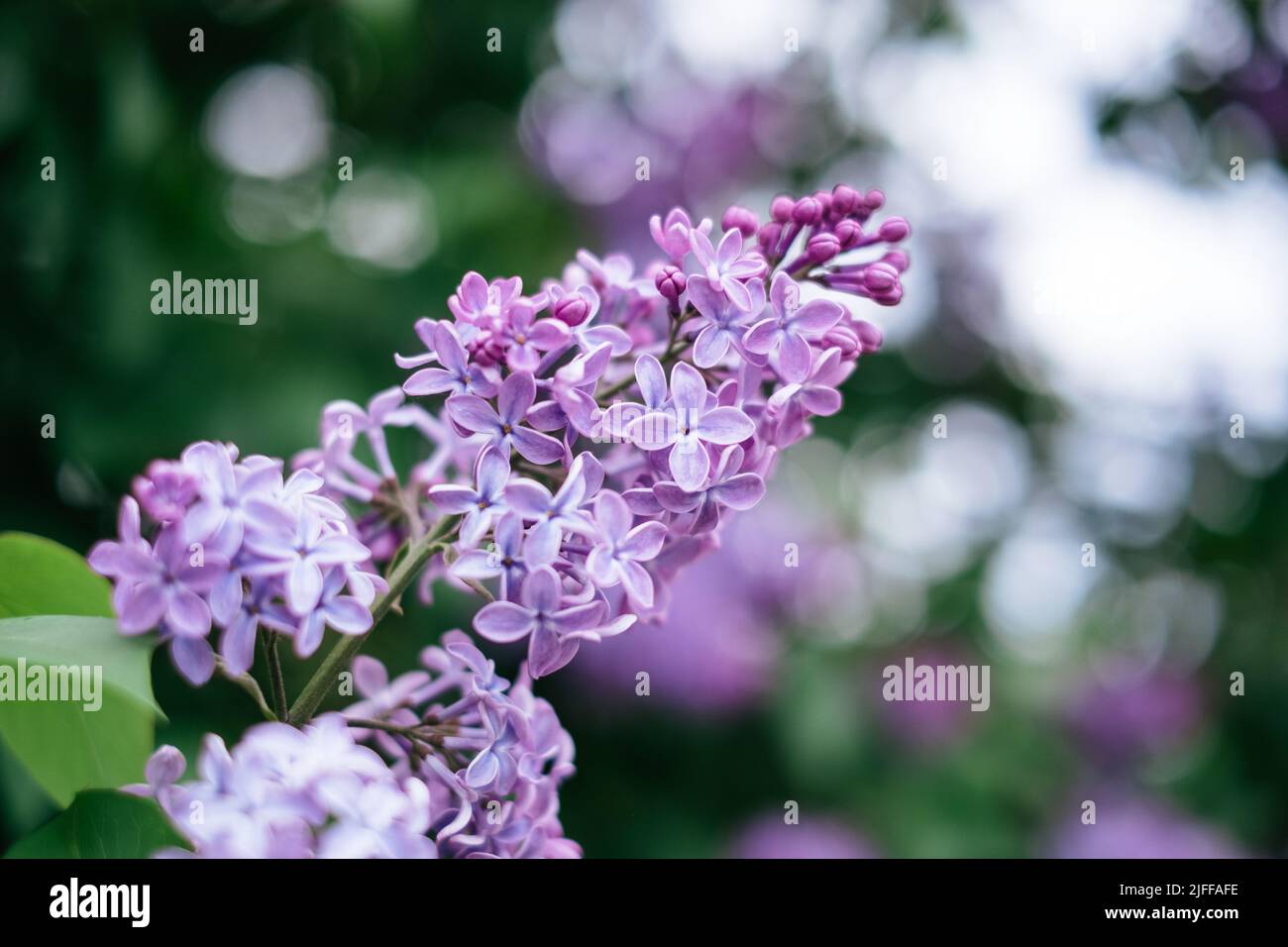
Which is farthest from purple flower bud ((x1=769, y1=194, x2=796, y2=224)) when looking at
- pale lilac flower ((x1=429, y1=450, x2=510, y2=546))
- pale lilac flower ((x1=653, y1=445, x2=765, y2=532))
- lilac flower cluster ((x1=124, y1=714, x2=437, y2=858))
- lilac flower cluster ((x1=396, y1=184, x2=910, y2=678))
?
lilac flower cluster ((x1=124, y1=714, x2=437, y2=858))

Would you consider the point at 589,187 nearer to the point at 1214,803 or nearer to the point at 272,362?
the point at 272,362

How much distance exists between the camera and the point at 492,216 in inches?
87.7

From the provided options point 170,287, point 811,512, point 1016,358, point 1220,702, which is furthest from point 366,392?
point 1220,702

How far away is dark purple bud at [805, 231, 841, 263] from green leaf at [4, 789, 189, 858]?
71 cm

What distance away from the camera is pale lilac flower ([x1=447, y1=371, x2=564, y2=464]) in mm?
901

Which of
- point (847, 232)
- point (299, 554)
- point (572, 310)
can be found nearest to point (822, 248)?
point (847, 232)

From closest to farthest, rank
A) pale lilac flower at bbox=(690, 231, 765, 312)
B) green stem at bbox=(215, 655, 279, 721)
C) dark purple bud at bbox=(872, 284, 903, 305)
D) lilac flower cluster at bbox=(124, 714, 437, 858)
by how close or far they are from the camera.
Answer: lilac flower cluster at bbox=(124, 714, 437, 858) < green stem at bbox=(215, 655, 279, 721) < pale lilac flower at bbox=(690, 231, 765, 312) < dark purple bud at bbox=(872, 284, 903, 305)

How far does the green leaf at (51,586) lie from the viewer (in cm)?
91

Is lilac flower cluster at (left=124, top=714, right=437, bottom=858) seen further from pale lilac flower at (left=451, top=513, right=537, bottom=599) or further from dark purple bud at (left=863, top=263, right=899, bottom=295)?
dark purple bud at (left=863, top=263, right=899, bottom=295)

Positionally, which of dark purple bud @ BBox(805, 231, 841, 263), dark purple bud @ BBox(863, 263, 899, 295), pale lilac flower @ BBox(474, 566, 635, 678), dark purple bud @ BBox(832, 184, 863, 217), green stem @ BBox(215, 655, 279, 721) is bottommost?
green stem @ BBox(215, 655, 279, 721)

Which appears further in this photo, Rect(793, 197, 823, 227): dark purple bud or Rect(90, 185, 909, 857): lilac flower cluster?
Rect(793, 197, 823, 227): dark purple bud
